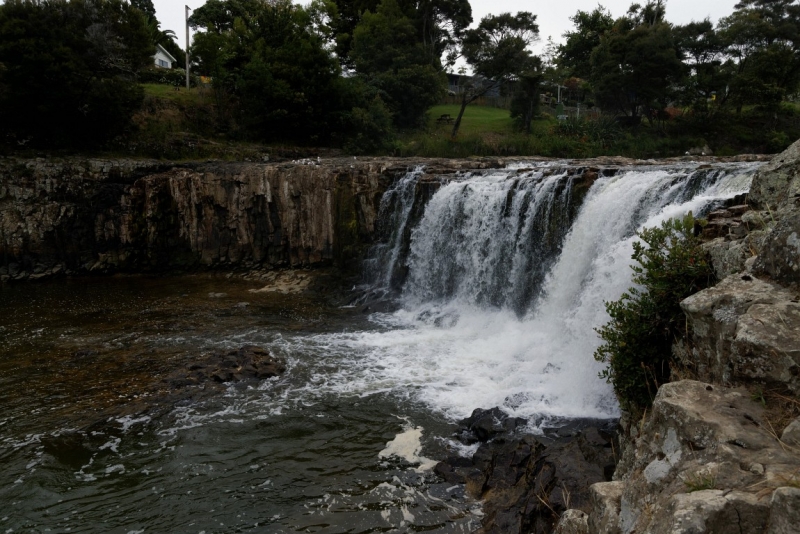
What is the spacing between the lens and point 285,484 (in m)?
8.52

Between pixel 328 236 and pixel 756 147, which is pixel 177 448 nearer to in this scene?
pixel 328 236

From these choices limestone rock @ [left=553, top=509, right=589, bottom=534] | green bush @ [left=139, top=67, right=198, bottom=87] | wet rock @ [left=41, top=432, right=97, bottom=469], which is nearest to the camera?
limestone rock @ [left=553, top=509, right=589, bottom=534]

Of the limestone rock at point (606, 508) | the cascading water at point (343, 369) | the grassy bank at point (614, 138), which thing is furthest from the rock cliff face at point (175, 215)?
the limestone rock at point (606, 508)

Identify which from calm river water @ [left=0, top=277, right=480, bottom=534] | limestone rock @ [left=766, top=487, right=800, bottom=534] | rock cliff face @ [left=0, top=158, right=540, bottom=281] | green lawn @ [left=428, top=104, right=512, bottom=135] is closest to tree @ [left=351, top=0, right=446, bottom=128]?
green lawn @ [left=428, top=104, right=512, bottom=135]

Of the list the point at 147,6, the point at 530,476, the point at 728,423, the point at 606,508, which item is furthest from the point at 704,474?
the point at 147,6

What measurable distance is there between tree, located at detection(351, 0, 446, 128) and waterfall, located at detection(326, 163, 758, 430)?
55.6ft

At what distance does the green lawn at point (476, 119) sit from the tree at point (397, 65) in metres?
2.51

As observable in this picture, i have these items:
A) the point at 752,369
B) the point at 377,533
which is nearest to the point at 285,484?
the point at 377,533

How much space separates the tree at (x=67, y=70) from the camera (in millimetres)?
23469

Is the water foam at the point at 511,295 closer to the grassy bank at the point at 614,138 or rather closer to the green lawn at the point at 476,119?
the grassy bank at the point at 614,138

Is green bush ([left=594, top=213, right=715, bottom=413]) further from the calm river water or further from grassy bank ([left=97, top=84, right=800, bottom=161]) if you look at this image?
grassy bank ([left=97, top=84, right=800, bottom=161])

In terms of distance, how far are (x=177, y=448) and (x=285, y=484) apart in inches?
93.0

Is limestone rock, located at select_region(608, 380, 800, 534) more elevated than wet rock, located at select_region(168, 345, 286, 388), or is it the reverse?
limestone rock, located at select_region(608, 380, 800, 534)

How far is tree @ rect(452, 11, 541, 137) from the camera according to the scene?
3581cm
